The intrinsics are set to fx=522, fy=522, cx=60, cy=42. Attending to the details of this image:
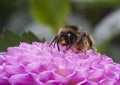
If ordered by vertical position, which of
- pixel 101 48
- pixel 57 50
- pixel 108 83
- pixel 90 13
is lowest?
pixel 108 83

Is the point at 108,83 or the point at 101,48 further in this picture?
the point at 101,48

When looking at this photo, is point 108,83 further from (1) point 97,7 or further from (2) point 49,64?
(1) point 97,7

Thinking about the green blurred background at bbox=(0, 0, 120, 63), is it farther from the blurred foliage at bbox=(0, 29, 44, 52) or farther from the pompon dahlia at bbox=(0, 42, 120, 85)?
the pompon dahlia at bbox=(0, 42, 120, 85)

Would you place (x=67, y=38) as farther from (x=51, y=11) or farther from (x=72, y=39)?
(x=51, y=11)

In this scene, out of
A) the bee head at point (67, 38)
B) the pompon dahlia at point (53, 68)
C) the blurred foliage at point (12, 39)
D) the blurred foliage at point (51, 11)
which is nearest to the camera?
the pompon dahlia at point (53, 68)

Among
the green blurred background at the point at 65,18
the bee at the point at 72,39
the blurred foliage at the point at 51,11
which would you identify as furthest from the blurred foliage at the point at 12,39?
the blurred foliage at the point at 51,11

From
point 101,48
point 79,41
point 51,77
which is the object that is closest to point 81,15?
point 101,48

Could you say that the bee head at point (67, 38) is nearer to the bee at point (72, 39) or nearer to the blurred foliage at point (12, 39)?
the bee at point (72, 39)
